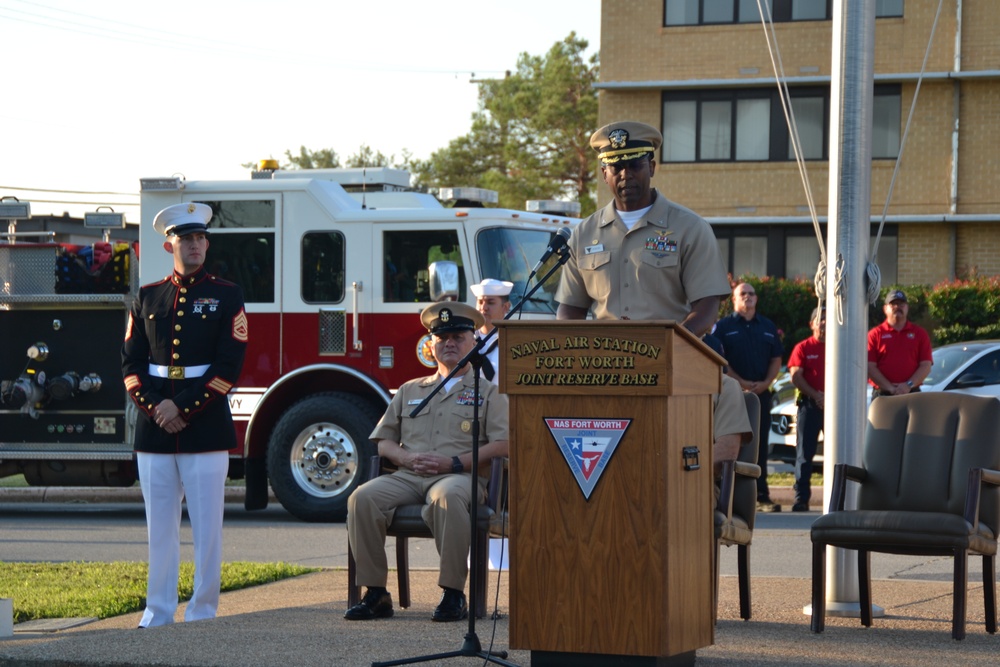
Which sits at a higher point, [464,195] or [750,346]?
[464,195]

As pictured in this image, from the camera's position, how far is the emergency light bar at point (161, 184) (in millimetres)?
13461

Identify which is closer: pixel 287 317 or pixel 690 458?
pixel 690 458

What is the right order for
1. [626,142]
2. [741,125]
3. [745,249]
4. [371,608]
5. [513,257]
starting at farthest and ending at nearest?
[745,249] → [741,125] → [513,257] → [371,608] → [626,142]

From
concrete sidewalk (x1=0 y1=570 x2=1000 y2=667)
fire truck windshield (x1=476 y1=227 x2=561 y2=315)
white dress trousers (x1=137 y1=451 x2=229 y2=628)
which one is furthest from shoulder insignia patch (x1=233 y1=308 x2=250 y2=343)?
fire truck windshield (x1=476 y1=227 x2=561 y2=315)

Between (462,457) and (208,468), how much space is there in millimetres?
1360

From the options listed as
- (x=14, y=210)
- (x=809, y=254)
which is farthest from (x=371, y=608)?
(x=809, y=254)

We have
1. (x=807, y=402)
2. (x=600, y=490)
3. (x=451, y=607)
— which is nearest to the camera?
(x=600, y=490)

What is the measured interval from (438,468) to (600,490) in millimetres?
2482

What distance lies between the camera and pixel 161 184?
44.4 ft

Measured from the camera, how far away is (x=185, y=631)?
22.4ft

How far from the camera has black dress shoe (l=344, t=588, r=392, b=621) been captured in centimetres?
745

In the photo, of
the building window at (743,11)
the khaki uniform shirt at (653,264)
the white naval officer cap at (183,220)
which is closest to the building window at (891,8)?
the building window at (743,11)

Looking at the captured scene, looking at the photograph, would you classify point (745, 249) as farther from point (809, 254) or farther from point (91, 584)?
point (91, 584)

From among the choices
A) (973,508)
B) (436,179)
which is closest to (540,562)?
(973,508)
